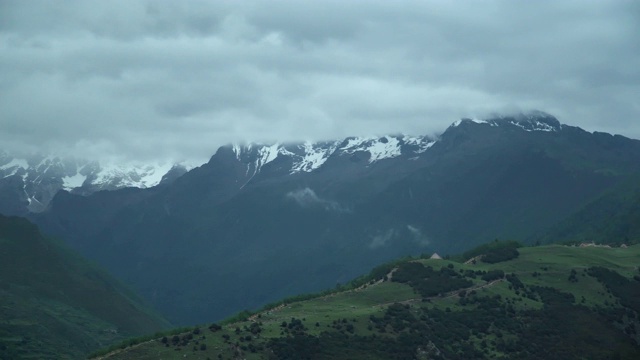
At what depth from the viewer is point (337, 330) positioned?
161 metres

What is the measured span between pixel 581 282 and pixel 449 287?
29.1 meters

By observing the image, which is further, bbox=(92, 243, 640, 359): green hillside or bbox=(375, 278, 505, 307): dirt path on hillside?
bbox=(375, 278, 505, 307): dirt path on hillside

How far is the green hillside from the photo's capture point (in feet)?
493

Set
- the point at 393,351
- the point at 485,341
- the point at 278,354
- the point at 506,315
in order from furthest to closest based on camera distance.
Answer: the point at 506,315 → the point at 485,341 → the point at 393,351 → the point at 278,354

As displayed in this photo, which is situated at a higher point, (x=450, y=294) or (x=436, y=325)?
(x=450, y=294)

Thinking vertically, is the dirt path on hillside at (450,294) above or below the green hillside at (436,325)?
above

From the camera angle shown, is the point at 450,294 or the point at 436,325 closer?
the point at 436,325

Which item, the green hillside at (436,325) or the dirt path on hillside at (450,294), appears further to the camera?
the dirt path on hillside at (450,294)

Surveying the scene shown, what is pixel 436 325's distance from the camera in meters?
171

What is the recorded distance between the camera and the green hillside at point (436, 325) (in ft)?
493

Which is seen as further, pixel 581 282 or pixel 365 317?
pixel 581 282

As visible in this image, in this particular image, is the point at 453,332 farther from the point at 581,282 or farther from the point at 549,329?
the point at 581,282

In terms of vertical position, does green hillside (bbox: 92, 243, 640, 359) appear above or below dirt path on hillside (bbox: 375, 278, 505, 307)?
below

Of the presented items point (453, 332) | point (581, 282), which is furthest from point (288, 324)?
point (581, 282)
